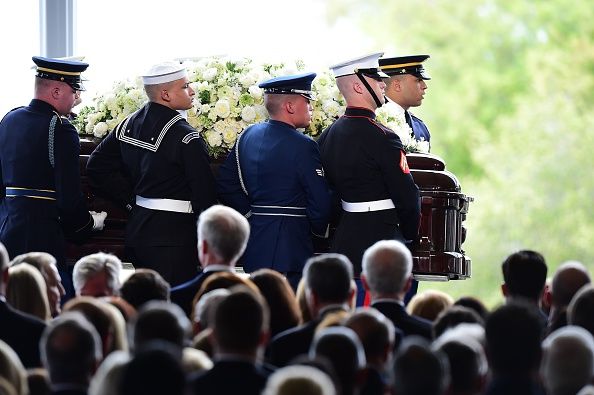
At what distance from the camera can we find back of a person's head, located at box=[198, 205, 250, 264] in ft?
17.8

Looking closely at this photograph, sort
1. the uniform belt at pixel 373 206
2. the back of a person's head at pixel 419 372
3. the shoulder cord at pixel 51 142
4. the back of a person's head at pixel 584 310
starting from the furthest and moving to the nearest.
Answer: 1. the shoulder cord at pixel 51 142
2. the uniform belt at pixel 373 206
3. the back of a person's head at pixel 584 310
4. the back of a person's head at pixel 419 372

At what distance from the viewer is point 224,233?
5434mm

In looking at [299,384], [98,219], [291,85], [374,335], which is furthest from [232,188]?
[299,384]

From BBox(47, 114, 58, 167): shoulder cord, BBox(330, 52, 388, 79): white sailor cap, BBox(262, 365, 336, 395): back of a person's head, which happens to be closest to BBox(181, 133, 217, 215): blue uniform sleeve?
BBox(47, 114, 58, 167): shoulder cord

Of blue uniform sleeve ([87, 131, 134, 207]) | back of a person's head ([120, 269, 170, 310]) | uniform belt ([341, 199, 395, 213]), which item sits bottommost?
back of a person's head ([120, 269, 170, 310])

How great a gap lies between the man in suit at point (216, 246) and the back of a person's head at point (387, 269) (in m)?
0.57

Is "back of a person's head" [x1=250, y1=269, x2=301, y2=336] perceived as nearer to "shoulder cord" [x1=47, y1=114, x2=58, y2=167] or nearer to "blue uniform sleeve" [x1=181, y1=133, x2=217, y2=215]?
"blue uniform sleeve" [x1=181, y1=133, x2=217, y2=215]

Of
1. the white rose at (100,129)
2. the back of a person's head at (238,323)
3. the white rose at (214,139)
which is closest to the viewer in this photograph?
the back of a person's head at (238,323)

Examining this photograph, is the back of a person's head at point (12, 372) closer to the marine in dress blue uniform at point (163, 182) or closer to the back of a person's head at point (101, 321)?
the back of a person's head at point (101, 321)

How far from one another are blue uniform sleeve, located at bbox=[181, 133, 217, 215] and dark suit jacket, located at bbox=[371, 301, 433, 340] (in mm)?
1737

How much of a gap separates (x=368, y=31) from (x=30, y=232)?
1094cm

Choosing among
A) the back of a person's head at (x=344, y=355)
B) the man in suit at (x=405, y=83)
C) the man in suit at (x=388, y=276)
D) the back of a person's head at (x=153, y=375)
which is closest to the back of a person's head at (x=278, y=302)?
the man in suit at (x=388, y=276)

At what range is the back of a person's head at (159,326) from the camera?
3994 mm

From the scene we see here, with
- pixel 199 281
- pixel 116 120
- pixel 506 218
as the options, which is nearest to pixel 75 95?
pixel 116 120
